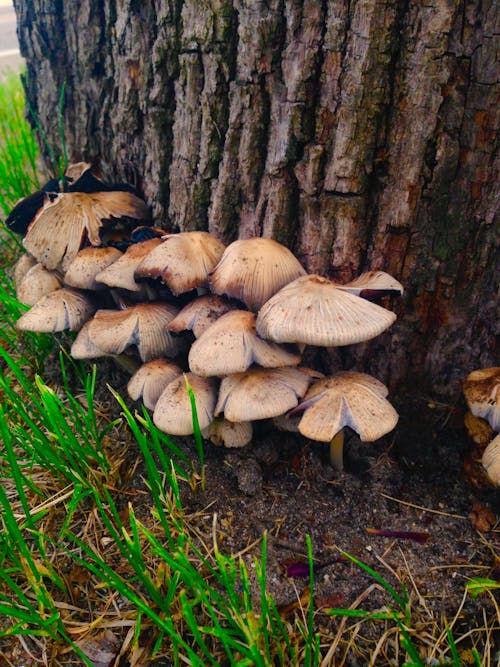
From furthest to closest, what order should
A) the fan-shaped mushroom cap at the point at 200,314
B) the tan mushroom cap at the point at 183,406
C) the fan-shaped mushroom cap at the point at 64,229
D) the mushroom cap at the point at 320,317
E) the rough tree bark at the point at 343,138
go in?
the fan-shaped mushroom cap at the point at 64,229
the fan-shaped mushroom cap at the point at 200,314
the tan mushroom cap at the point at 183,406
the rough tree bark at the point at 343,138
the mushroom cap at the point at 320,317

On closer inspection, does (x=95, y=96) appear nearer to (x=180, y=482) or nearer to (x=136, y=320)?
(x=136, y=320)

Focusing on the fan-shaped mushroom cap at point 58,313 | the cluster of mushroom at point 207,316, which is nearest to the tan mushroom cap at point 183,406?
the cluster of mushroom at point 207,316

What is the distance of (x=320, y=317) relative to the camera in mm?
1611

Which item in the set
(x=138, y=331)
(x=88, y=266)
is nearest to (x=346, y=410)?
(x=138, y=331)

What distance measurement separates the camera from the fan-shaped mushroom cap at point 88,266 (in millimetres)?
2131

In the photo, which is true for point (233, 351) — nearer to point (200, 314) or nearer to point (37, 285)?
point (200, 314)

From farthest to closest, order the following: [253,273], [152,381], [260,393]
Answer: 1. [152,381]
2. [253,273]
3. [260,393]

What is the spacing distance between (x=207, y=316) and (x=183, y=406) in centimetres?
35

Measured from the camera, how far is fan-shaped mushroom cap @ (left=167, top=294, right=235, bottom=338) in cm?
190

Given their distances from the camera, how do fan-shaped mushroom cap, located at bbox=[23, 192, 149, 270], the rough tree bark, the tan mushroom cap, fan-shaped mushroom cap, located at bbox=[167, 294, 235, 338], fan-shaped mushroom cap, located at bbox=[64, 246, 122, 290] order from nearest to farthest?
1. the rough tree bark
2. the tan mushroom cap
3. fan-shaped mushroom cap, located at bbox=[167, 294, 235, 338]
4. fan-shaped mushroom cap, located at bbox=[64, 246, 122, 290]
5. fan-shaped mushroom cap, located at bbox=[23, 192, 149, 270]

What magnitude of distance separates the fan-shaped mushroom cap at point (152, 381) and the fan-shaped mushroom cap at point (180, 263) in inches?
12.2

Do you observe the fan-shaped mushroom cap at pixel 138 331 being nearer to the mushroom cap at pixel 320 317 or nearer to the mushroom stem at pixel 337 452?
the mushroom cap at pixel 320 317

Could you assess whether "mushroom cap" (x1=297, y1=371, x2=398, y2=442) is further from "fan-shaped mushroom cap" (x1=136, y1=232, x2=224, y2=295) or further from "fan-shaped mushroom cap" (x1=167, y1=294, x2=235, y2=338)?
"fan-shaped mushroom cap" (x1=136, y1=232, x2=224, y2=295)

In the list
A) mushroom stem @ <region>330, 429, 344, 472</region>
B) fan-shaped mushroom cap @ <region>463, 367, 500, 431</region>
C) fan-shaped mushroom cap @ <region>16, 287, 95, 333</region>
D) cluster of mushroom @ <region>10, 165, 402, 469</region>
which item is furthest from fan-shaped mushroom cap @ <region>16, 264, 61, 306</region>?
fan-shaped mushroom cap @ <region>463, 367, 500, 431</region>
